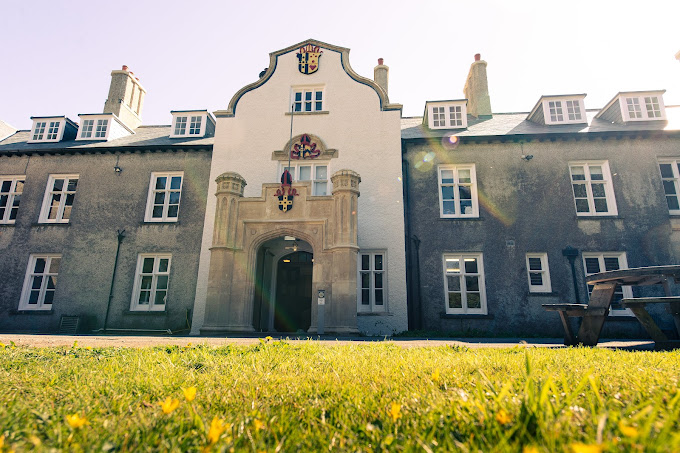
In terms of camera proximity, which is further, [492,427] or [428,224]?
[428,224]

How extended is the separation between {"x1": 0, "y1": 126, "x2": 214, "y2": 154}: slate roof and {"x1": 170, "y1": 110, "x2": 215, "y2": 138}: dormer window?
44 centimetres

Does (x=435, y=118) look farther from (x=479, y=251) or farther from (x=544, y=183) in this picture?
(x=479, y=251)

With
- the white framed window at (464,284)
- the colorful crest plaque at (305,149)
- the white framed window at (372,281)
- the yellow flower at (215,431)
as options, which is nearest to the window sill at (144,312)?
the white framed window at (372,281)

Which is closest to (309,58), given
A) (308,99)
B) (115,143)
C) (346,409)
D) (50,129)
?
(308,99)

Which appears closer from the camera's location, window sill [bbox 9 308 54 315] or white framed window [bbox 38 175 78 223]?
window sill [bbox 9 308 54 315]

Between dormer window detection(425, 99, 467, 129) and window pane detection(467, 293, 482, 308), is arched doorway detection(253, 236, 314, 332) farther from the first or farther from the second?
dormer window detection(425, 99, 467, 129)

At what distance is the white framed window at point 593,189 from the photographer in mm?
13875

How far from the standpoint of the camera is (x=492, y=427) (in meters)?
1.52

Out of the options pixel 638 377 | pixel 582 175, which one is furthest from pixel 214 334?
pixel 582 175

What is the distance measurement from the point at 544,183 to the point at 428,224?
4618 millimetres

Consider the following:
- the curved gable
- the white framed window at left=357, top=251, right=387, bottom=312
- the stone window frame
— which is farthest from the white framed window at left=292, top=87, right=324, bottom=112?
the white framed window at left=357, top=251, right=387, bottom=312

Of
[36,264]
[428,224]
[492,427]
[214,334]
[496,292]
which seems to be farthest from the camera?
[36,264]

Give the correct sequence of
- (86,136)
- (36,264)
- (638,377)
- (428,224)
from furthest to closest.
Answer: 1. (86,136)
2. (36,264)
3. (428,224)
4. (638,377)

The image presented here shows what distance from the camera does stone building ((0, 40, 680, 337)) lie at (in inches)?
479
